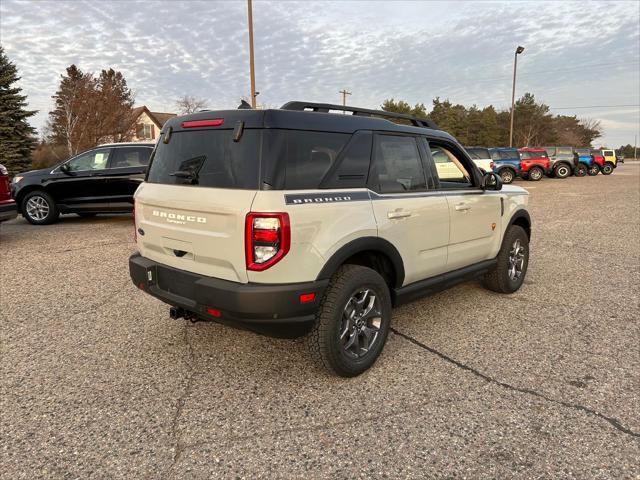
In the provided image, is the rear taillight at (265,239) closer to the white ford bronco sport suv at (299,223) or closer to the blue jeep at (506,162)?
the white ford bronco sport suv at (299,223)

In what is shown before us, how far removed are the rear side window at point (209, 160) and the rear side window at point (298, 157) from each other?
91 millimetres

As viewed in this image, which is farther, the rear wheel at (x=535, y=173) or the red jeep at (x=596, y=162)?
the red jeep at (x=596, y=162)

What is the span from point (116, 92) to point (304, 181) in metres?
34.4

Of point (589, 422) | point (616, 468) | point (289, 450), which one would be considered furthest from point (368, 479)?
point (589, 422)

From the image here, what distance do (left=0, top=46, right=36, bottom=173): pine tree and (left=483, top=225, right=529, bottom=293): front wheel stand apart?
A: 3333cm

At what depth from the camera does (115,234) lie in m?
8.49

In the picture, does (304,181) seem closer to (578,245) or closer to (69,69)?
(578,245)

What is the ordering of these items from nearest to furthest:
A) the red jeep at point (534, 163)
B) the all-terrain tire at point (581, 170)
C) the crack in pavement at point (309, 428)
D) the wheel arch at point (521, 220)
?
the crack in pavement at point (309, 428)
the wheel arch at point (521, 220)
the red jeep at point (534, 163)
the all-terrain tire at point (581, 170)

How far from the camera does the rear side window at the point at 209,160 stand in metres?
2.72

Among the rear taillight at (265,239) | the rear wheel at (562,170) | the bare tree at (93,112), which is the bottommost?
the rear taillight at (265,239)

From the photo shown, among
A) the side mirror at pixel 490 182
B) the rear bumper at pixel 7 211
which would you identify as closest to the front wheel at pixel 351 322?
the side mirror at pixel 490 182

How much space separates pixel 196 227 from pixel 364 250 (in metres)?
1.14

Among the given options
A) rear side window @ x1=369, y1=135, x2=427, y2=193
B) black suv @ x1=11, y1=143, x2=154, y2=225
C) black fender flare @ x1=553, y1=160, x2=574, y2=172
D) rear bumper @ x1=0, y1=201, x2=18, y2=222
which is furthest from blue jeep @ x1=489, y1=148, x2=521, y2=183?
rear bumper @ x1=0, y1=201, x2=18, y2=222

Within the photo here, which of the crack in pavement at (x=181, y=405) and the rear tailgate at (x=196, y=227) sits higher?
the rear tailgate at (x=196, y=227)
